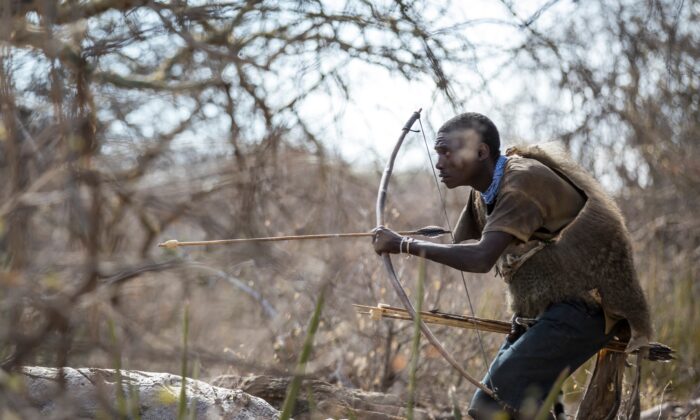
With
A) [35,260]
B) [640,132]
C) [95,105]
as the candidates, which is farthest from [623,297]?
[640,132]

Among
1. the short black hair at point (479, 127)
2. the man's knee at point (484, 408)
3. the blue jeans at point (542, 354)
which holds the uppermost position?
the short black hair at point (479, 127)

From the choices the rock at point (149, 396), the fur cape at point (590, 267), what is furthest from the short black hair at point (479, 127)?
the rock at point (149, 396)

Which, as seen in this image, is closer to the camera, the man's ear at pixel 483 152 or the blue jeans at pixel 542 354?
the blue jeans at pixel 542 354

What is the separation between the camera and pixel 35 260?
4184 millimetres

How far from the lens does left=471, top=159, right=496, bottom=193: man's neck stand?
445cm

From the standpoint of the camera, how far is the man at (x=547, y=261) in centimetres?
430

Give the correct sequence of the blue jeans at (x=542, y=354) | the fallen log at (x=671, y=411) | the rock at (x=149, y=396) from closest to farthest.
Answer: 1. the rock at (x=149, y=396)
2. the blue jeans at (x=542, y=354)
3. the fallen log at (x=671, y=411)

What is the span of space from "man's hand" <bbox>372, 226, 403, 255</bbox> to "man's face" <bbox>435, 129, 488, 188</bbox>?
0.42 m

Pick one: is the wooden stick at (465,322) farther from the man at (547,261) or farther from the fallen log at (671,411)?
the fallen log at (671,411)

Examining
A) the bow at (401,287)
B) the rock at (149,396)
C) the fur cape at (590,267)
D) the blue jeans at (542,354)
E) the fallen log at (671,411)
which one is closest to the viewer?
the rock at (149,396)

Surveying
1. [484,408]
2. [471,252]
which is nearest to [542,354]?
[484,408]

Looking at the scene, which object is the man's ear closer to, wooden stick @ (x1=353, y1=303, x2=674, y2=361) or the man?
the man

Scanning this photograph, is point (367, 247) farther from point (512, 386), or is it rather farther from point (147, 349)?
point (147, 349)

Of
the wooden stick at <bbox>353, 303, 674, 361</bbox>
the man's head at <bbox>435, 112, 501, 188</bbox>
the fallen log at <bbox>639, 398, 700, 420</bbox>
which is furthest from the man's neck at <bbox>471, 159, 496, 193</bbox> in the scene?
the fallen log at <bbox>639, 398, 700, 420</bbox>
